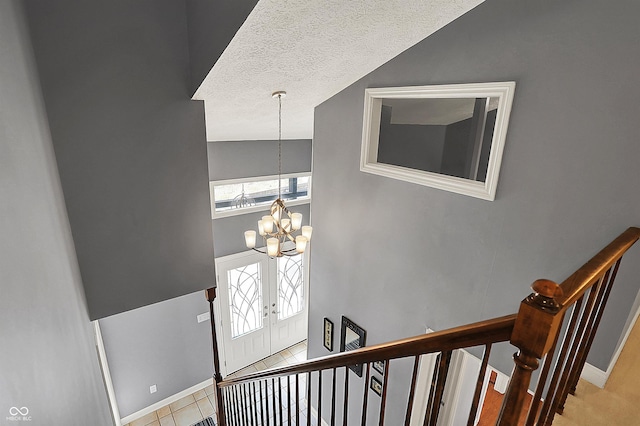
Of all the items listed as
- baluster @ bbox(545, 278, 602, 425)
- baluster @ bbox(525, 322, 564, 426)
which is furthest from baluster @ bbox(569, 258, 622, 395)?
baluster @ bbox(525, 322, 564, 426)

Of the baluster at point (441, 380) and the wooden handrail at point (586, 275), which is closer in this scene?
the wooden handrail at point (586, 275)

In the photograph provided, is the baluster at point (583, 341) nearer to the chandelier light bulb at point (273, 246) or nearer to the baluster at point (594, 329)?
the baluster at point (594, 329)

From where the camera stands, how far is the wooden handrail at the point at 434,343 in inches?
31.5

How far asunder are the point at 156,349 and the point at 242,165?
9.03 feet

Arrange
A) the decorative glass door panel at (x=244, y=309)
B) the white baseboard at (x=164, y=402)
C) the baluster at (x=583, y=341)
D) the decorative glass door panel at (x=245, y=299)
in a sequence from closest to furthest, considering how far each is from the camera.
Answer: the baluster at (x=583, y=341)
the white baseboard at (x=164, y=402)
the decorative glass door panel at (x=244, y=309)
the decorative glass door panel at (x=245, y=299)

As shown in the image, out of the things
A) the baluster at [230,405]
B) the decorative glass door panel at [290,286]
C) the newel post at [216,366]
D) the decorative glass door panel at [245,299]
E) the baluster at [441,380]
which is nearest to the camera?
the baluster at [441,380]

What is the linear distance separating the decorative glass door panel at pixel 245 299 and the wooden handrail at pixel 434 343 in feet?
12.6

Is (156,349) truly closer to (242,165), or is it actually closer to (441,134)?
(242,165)

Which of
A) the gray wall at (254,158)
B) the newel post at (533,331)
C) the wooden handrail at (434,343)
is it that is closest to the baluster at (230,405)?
the wooden handrail at (434,343)

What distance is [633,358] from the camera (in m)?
1.86

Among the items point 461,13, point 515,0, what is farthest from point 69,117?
point 515,0

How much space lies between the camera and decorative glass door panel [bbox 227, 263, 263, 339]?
505cm

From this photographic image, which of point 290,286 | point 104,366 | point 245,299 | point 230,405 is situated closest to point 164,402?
point 104,366

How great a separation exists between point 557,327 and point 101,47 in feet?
8.63
